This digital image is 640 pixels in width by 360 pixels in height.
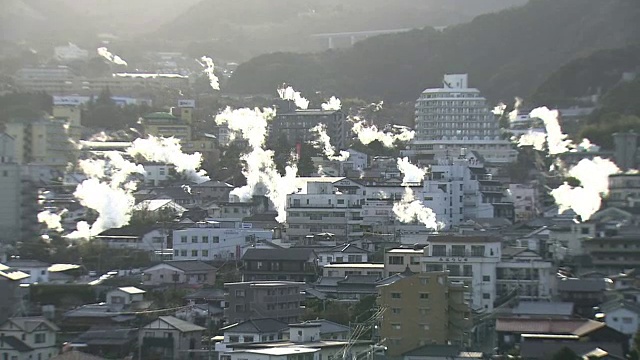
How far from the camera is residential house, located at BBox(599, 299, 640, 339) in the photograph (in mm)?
21672

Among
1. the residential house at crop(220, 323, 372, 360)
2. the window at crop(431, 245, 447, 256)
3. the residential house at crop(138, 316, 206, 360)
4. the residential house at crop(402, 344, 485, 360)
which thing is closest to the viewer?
the residential house at crop(220, 323, 372, 360)

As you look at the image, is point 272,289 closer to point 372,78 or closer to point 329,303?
point 329,303

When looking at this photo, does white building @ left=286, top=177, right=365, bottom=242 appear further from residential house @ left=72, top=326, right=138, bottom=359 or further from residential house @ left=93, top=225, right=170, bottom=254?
residential house @ left=72, top=326, right=138, bottom=359

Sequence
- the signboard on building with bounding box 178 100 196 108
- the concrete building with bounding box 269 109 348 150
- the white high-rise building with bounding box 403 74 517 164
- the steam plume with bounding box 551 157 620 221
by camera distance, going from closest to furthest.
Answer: the steam plume with bounding box 551 157 620 221, the white high-rise building with bounding box 403 74 517 164, the concrete building with bounding box 269 109 348 150, the signboard on building with bounding box 178 100 196 108

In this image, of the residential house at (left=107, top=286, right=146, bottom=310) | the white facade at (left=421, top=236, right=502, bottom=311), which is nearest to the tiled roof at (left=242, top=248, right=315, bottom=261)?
the residential house at (left=107, top=286, right=146, bottom=310)

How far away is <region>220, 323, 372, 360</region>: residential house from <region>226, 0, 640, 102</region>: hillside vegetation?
39.4 metres

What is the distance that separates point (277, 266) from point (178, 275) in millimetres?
1609

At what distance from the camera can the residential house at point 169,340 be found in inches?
882

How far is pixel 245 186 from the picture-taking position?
133ft

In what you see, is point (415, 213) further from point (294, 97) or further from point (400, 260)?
point (294, 97)

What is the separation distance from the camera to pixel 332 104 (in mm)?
53844

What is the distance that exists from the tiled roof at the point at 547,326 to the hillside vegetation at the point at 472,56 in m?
38.4

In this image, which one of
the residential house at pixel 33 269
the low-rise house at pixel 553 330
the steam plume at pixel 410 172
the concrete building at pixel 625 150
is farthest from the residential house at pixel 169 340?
the concrete building at pixel 625 150

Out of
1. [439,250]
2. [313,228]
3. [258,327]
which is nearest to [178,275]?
[439,250]
